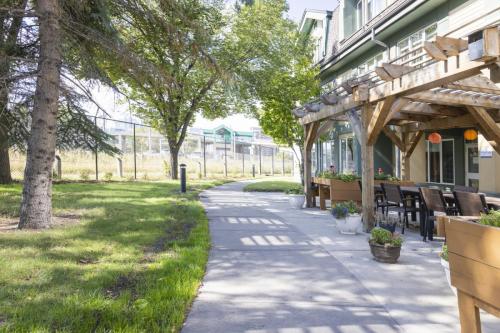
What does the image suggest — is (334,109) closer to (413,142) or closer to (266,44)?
(413,142)

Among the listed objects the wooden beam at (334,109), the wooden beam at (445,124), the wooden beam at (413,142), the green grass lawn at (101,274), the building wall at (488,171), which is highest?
the wooden beam at (334,109)

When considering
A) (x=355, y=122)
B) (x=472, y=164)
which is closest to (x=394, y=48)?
(x=472, y=164)

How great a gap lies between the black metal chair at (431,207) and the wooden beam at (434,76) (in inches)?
72.7

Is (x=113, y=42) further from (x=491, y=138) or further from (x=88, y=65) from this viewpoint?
(x=491, y=138)

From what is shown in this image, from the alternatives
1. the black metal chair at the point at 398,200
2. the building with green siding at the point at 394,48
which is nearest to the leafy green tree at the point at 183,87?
the building with green siding at the point at 394,48

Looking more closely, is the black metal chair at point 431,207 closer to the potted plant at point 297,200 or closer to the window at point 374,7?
the potted plant at point 297,200

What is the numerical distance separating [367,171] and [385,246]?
2.52 metres

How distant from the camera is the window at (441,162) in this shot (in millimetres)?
12359

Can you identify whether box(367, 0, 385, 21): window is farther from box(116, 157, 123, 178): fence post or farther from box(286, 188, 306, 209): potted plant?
box(116, 157, 123, 178): fence post

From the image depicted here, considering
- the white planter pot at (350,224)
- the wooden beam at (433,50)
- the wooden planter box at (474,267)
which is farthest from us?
the white planter pot at (350,224)

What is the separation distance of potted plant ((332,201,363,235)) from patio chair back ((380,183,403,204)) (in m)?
1.03

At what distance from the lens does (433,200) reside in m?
6.48

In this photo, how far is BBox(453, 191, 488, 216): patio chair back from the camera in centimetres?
548

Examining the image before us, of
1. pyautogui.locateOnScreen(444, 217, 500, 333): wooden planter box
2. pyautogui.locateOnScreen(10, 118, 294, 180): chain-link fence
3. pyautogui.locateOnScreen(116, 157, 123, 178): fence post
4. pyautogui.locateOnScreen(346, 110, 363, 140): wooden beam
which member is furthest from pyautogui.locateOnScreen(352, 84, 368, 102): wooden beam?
pyautogui.locateOnScreen(116, 157, 123, 178): fence post
